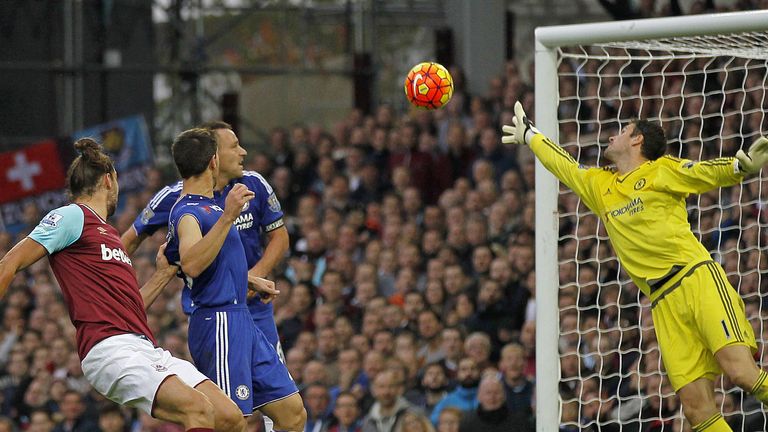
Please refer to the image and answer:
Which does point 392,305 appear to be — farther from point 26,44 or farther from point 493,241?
point 26,44

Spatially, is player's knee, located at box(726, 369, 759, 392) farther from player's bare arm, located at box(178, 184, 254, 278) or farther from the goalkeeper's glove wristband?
player's bare arm, located at box(178, 184, 254, 278)

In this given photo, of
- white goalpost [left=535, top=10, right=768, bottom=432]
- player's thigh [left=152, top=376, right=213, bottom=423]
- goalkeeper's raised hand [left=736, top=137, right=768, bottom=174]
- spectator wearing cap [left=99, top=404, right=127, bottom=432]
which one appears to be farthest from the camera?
spectator wearing cap [left=99, top=404, right=127, bottom=432]

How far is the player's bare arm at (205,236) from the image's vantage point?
20.6 ft

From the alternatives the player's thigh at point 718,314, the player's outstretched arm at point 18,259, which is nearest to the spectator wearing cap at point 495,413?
the player's thigh at point 718,314

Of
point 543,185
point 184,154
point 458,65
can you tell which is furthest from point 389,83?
point 184,154

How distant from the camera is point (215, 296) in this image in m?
6.67

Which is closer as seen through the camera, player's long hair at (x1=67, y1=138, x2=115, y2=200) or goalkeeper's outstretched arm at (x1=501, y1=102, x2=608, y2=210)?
player's long hair at (x1=67, y1=138, x2=115, y2=200)

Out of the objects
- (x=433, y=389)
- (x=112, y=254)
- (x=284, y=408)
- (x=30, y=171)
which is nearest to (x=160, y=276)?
(x=112, y=254)

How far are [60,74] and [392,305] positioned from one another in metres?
6.34

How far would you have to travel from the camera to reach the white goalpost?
7.61m

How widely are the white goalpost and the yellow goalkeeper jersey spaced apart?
0.64 meters

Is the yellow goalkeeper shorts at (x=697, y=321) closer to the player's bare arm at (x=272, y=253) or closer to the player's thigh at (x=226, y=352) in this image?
the player's bare arm at (x=272, y=253)

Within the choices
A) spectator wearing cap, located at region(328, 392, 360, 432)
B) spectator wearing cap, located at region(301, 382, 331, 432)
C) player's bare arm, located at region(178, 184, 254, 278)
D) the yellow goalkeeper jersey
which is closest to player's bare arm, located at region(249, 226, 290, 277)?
player's bare arm, located at region(178, 184, 254, 278)

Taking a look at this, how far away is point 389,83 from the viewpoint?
54.1 ft
